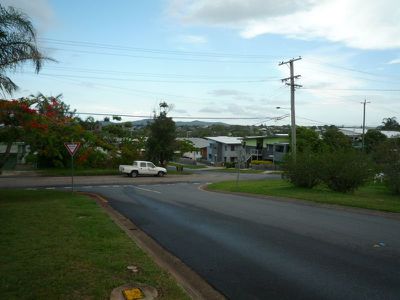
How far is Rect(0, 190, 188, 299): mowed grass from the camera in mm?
5703

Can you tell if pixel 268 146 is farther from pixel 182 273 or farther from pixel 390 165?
pixel 182 273

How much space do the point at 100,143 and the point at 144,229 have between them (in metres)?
38.3

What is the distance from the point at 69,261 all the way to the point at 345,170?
18773 millimetres

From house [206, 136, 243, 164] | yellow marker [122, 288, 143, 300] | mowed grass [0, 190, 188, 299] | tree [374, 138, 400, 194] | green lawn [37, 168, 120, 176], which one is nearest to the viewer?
yellow marker [122, 288, 143, 300]

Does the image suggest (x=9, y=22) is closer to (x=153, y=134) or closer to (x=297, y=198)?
(x=297, y=198)

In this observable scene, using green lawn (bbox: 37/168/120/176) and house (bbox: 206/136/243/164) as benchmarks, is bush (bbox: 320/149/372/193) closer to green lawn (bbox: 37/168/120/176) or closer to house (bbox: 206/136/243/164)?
green lawn (bbox: 37/168/120/176)

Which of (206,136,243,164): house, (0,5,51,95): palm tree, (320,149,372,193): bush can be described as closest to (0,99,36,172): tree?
(0,5,51,95): palm tree

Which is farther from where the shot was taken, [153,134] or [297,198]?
[153,134]

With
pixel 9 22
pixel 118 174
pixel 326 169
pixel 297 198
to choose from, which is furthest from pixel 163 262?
pixel 118 174

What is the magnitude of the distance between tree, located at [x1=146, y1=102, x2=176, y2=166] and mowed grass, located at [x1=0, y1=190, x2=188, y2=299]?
3895cm

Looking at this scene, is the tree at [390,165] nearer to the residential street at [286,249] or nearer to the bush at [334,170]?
the bush at [334,170]

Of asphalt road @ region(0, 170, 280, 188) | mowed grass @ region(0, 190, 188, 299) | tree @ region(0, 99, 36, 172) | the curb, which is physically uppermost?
tree @ region(0, 99, 36, 172)

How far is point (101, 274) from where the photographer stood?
6441 millimetres

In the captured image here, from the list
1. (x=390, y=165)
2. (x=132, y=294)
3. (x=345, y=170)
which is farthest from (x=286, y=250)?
(x=390, y=165)
